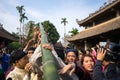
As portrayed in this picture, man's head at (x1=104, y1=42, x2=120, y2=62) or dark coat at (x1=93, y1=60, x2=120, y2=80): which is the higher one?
man's head at (x1=104, y1=42, x2=120, y2=62)

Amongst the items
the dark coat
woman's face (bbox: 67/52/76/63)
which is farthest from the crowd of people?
woman's face (bbox: 67/52/76/63)

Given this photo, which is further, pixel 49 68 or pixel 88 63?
pixel 88 63

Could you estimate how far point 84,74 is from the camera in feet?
11.0

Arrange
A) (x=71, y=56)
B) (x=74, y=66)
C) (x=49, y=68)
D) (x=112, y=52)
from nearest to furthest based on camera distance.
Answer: (x=49, y=68), (x=74, y=66), (x=112, y=52), (x=71, y=56)

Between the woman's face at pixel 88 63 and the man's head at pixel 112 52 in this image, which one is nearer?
the man's head at pixel 112 52

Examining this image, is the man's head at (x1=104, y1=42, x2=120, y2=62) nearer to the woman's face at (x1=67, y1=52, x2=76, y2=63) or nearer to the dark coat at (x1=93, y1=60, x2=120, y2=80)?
the dark coat at (x1=93, y1=60, x2=120, y2=80)

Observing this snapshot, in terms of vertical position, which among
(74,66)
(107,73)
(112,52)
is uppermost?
(112,52)

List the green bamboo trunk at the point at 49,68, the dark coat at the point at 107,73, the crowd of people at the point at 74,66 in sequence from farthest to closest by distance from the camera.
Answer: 1. the dark coat at the point at 107,73
2. the crowd of people at the point at 74,66
3. the green bamboo trunk at the point at 49,68

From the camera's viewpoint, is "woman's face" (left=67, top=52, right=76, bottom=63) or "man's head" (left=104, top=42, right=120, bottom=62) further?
"woman's face" (left=67, top=52, right=76, bottom=63)

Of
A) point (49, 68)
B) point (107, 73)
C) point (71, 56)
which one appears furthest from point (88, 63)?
point (49, 68)

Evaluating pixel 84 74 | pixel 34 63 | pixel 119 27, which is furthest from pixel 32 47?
pixel 119 27

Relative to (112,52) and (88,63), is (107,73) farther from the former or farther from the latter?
(88,63)

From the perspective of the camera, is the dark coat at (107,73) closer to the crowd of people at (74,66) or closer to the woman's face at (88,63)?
the crowd of people at (74,66)

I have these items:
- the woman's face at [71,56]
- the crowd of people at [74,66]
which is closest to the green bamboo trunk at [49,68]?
the crowd of people at [74,66]
